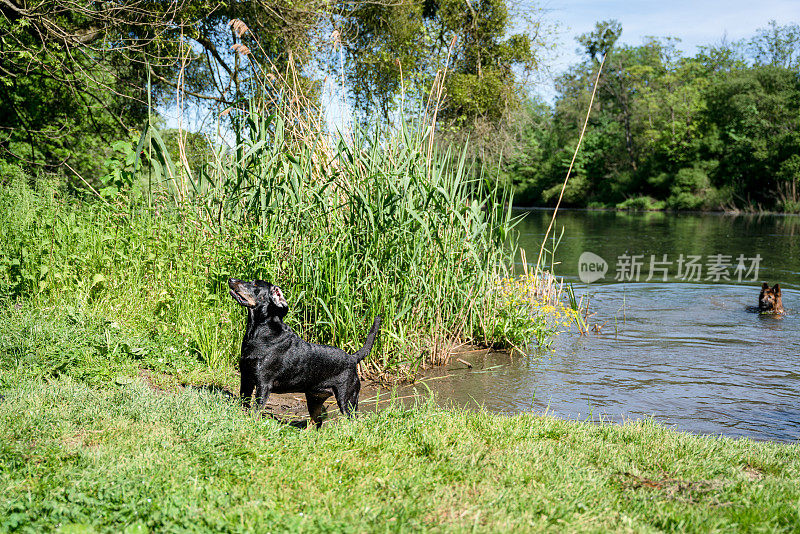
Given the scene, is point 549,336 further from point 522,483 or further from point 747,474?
point 522,483

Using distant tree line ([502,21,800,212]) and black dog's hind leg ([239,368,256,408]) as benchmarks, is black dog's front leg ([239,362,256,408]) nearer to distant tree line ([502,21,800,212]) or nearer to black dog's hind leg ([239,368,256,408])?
black dog's hind leg ([239,368,256,408])

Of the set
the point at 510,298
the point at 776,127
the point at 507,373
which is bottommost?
the point at 507,373

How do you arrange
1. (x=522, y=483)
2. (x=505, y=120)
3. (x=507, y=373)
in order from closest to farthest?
(x=522, y=483), (x=507, y=373), (x=505, y=120)

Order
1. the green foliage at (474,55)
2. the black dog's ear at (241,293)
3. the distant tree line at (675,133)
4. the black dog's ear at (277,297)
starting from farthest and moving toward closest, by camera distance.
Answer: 1. the distant tree line at (675,133)
2. the green foliage at (474,55)
3. the black dog's ear at (277,297)
4. the black dog's ear at (241,293)

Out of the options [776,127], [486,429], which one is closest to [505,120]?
[486,429]

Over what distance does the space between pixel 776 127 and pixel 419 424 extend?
164 ft

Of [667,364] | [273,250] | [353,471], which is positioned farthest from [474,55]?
[353,471]

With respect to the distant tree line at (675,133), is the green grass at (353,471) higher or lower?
lower

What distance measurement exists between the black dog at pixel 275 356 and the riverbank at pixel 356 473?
1.07 ft

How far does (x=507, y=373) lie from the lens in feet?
24.2

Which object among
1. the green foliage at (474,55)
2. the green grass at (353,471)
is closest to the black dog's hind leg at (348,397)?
the green grass at (353,471)

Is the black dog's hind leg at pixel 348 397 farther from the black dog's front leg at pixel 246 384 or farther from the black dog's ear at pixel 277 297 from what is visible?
the black dog's ear at pixel 277 297

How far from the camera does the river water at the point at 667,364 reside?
6199mm

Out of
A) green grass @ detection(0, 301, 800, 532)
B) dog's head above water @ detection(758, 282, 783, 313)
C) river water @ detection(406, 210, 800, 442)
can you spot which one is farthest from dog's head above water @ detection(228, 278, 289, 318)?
dog's head above water @ detection(758, 282, 783, 313)
